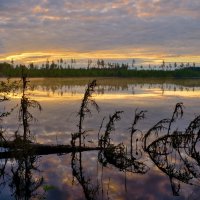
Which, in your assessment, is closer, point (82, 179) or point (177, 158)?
point (82, 179)

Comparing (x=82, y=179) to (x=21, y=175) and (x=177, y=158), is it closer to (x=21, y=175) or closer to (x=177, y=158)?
(x=21, y=175)

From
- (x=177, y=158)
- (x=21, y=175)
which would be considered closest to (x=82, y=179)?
(x=21, y=175)

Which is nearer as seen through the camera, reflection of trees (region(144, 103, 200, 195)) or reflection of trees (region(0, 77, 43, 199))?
reflection of trees (region(0, 77, 43, 199))

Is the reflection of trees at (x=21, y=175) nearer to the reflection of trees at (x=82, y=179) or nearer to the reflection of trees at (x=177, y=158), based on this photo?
the reflection of trees at (x=82, y=179)

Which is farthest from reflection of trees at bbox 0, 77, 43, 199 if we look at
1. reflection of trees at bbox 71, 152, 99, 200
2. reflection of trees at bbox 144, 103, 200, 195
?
reflection of trees at bbox 144, 103, 200, 195

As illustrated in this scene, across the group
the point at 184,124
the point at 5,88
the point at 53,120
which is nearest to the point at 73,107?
the point at 53,120

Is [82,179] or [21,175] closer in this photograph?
[21,175]

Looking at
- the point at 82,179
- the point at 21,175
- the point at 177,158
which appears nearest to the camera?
the point at 21,175

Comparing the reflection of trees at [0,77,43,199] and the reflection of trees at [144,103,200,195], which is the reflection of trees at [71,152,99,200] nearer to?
the reflection of trees at [0,77,43,199]

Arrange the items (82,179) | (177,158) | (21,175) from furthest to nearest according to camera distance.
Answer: (177,158) → (82,179) → (21,175)

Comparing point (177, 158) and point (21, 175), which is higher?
point (21, 175)

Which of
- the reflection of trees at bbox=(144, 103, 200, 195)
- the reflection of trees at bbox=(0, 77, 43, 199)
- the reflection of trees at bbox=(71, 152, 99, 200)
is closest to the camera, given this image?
the reflection of trees at bbox=(0, 77, 43, 199)

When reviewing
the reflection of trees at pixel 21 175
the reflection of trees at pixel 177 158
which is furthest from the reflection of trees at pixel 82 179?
the reflection of trees at pixel 177 158

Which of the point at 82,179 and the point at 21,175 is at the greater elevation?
the point at 21,175
